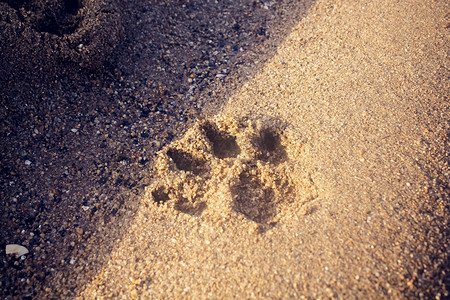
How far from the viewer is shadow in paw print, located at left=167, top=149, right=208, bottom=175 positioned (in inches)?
88.1

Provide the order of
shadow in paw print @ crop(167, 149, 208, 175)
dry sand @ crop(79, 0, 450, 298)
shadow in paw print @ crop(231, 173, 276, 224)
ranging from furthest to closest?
shadow in paw print @ crop(167, 149, 208, 175) < shadow in paw print @ crop(231, 173, 276, 224) < dry sand @ crop(79, 0, 450, 298)

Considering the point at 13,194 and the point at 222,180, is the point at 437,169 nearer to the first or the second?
the point at 222,180

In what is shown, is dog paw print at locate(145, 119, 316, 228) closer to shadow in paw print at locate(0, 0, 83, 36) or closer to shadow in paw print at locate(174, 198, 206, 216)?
shadow in paw print at locate(174, 198, 206, 216)

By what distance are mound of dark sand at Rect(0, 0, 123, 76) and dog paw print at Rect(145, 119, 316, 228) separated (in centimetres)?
102

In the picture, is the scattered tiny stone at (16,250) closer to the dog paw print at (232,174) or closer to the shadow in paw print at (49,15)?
the dog paw print at (232,174)

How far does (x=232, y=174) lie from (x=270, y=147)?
0.40 meters

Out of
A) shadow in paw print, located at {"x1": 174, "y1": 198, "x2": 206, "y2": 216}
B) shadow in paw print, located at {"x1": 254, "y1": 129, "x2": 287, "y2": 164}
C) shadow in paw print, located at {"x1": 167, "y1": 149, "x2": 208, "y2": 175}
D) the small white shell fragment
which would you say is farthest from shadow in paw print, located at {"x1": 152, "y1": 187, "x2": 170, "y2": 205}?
the small white shell fragment

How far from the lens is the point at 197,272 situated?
174 centimetres

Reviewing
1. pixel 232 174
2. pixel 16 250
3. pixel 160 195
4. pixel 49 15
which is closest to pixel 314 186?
pixel 232 174

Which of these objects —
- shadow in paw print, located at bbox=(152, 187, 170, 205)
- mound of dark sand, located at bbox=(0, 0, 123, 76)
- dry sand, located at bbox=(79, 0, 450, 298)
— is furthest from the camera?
mound of dark sand, located at bbox=(0, 0, 123, 76)

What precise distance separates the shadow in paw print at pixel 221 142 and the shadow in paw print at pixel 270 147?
0.16m

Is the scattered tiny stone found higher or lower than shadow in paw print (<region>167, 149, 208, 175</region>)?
higher

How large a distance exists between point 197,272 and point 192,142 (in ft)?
2.89

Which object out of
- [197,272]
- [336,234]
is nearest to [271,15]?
[336,234]
